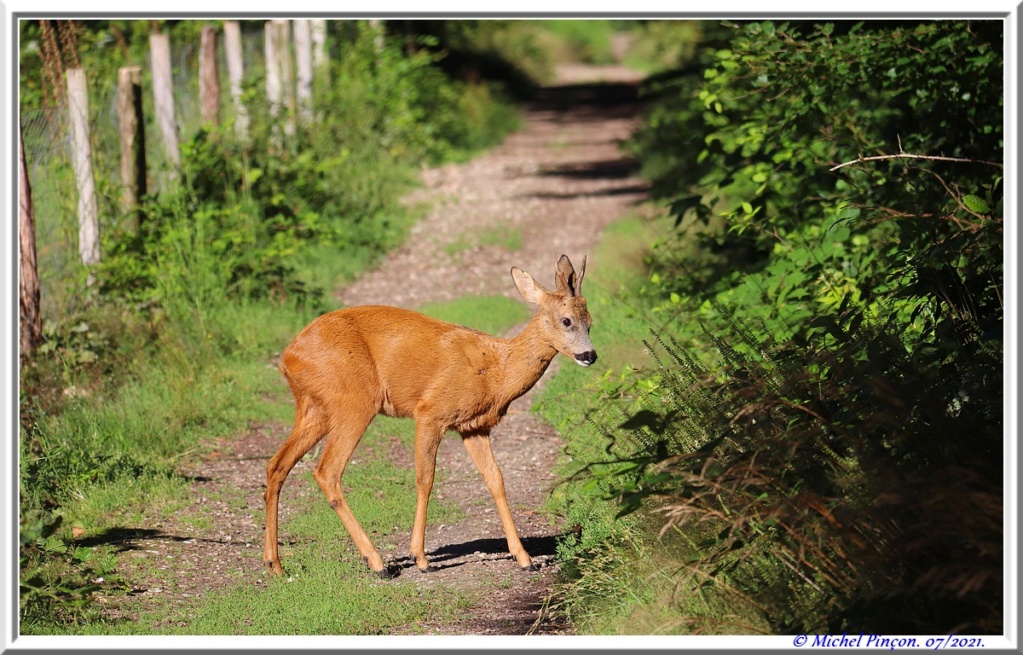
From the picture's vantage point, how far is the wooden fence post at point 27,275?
905 centimetres

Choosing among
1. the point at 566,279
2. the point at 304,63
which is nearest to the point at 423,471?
the point at 566,279

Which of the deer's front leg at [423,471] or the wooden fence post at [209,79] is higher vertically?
the wooden fence post at [209,79]

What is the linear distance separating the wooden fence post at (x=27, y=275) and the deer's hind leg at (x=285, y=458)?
3.42m

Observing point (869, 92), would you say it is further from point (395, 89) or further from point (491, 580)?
point (395, 89)

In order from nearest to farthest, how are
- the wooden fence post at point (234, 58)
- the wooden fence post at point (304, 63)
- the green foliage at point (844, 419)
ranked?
the green foliage at point (844, 419)
the wooden fence post at point (234, 58)
the wooden fence post at point (304, 63)

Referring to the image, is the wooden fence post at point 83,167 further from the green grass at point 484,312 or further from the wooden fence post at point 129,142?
the green grass at point 484,312

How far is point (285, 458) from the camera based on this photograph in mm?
6617

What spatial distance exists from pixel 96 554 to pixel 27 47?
7.68 metres

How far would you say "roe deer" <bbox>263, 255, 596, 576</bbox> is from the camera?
652 cm

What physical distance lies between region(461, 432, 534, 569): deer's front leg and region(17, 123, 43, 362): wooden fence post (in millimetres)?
4094

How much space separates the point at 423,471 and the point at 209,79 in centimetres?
761

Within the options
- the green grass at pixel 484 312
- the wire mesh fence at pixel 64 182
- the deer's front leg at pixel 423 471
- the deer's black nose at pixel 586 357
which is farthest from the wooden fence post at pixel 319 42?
the deer's black nose at pixel 586 357

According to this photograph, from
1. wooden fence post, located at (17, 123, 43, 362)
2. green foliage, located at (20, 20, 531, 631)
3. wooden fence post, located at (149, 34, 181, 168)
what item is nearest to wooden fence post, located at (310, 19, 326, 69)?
green foliage, located at (20, 20, 531, 631)

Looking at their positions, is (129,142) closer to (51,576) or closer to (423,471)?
(423,471)
